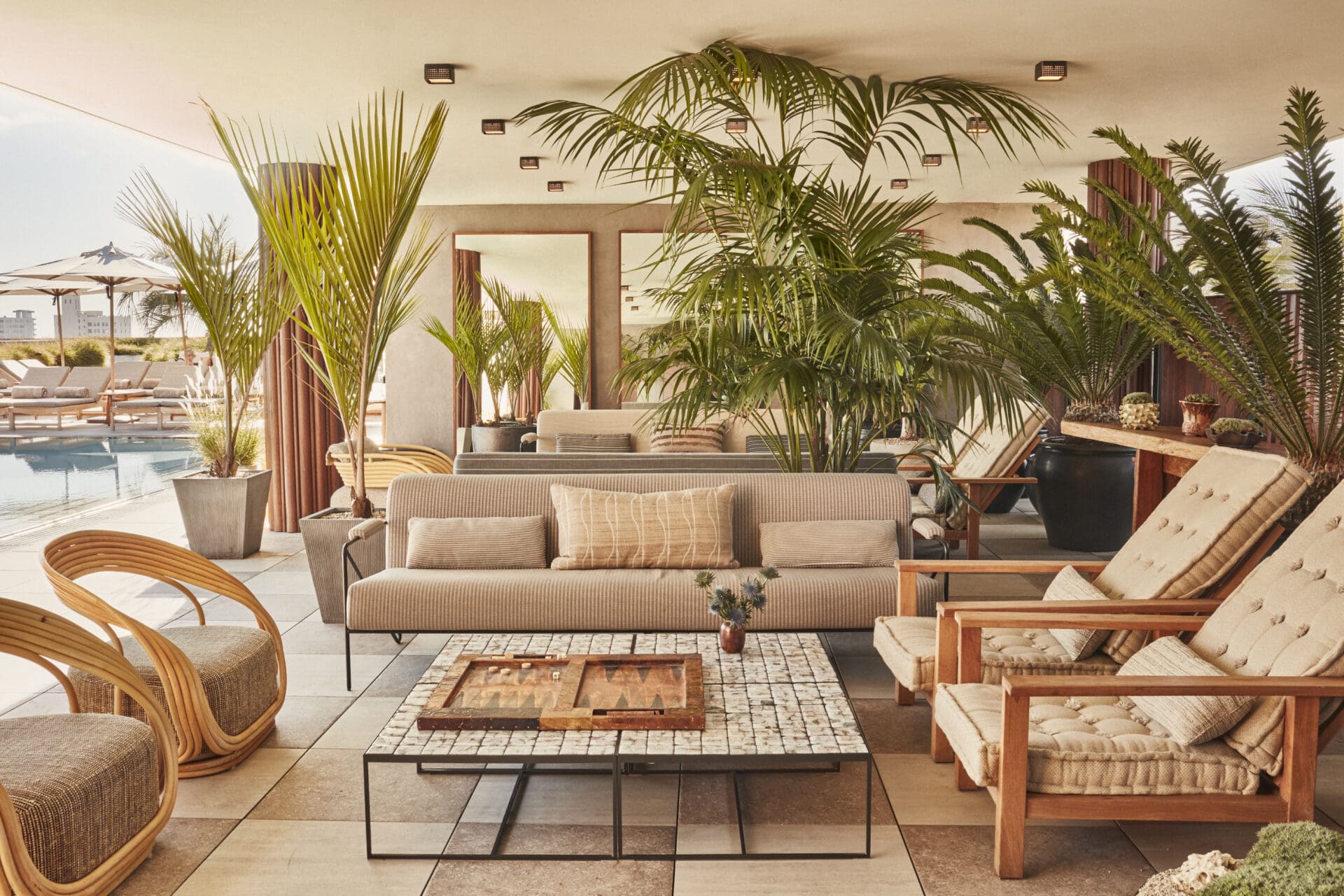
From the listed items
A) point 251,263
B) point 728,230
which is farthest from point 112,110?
point 728,230

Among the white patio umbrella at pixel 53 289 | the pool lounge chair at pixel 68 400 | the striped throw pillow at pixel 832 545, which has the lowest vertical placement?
the striped throw pillow at pixel 832 545

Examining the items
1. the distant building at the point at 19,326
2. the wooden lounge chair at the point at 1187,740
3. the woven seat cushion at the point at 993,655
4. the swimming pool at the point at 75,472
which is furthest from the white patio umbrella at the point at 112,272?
the wooden lounge chair at the point at 1187,740

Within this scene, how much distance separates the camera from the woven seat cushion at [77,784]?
2.19 metres

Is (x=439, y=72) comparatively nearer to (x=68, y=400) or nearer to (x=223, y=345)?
(x=223, y=345)

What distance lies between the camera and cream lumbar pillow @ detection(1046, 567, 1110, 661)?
316cm

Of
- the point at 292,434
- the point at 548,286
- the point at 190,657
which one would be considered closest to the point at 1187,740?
the point at 190,657

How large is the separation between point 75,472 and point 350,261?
18.4 feet

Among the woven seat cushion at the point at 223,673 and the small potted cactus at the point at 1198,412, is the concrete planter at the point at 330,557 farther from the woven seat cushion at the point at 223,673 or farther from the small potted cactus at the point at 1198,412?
the small potted cactus at the point at 1198,412

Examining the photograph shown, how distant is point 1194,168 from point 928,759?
2.78m

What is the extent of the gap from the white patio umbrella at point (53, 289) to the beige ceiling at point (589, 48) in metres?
2.11

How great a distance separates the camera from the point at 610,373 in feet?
31.9

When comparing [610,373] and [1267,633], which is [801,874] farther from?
[610,373]

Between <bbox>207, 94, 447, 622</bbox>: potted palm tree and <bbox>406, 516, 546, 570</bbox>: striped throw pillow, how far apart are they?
626 millimetres

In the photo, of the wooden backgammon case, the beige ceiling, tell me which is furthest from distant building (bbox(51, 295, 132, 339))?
the wooden backgammon case
